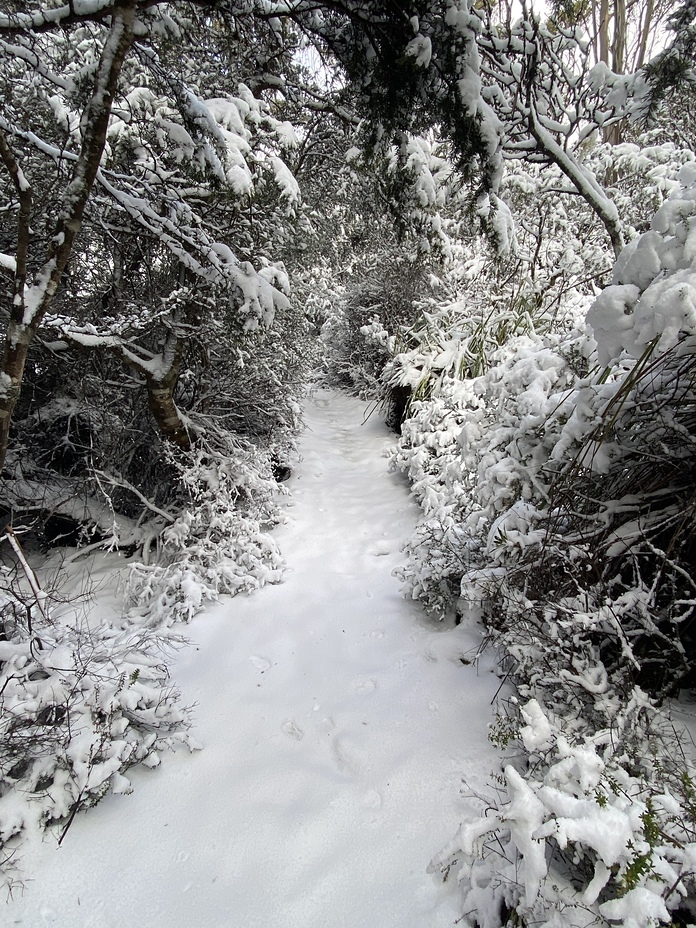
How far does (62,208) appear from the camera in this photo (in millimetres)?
1631

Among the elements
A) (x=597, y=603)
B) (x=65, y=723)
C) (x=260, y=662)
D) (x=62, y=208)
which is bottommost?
(x=260, y=662)

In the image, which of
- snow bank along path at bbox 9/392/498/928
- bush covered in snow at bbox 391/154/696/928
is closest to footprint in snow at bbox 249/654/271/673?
snow bank along path at bbox 9/392/498/928

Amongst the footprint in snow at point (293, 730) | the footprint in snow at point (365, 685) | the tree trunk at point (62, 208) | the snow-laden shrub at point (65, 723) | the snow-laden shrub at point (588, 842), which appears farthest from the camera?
the footprint in snow at point (365, 685)

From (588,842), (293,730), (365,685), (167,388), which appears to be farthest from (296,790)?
(167,388)

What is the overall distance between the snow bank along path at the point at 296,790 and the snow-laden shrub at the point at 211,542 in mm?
292

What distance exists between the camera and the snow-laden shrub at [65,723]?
179cm

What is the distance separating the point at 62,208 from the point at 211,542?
2.92 metres

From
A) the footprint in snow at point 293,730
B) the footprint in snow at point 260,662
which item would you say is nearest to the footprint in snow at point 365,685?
the footprint in snow at point 293,730

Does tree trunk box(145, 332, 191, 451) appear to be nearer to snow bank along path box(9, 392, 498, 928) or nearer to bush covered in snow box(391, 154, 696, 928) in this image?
snow bank along path box(9, 392, 498, 928)

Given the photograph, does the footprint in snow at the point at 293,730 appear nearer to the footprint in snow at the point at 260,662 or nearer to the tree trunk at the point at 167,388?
the footprint in snow at the point at 260,662

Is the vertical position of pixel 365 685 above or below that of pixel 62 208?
below

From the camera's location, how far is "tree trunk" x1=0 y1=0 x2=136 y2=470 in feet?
4.91

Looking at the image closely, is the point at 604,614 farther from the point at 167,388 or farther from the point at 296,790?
the point at 167,388

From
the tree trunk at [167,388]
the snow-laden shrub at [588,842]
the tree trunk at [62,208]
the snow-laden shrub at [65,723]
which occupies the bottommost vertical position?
the snow-laden shrub at [65,723]
